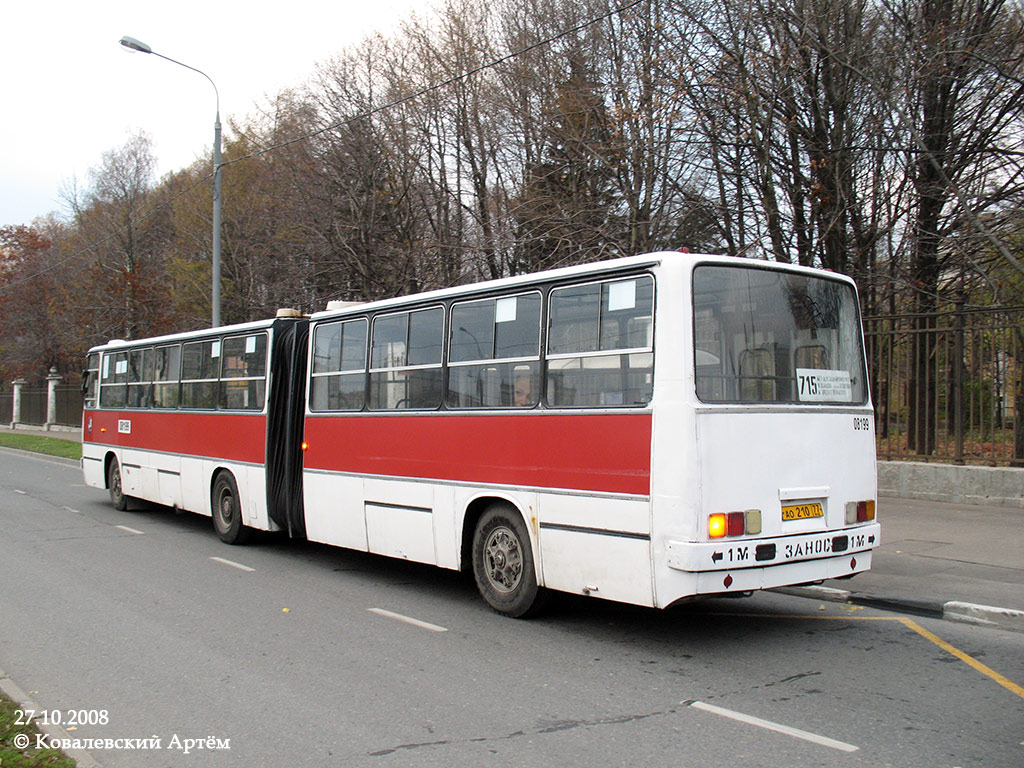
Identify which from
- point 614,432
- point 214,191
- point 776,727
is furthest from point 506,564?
point 214,191

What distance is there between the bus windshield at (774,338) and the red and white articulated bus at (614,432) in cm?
2

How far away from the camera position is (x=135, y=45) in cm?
1989

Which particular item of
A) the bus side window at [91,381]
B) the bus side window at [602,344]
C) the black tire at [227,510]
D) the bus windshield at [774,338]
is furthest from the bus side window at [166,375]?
the bus windshield at [774,338]

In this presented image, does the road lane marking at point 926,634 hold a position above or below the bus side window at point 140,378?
below

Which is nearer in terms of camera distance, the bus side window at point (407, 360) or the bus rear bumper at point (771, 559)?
the bus rear bumper at point (771, 559)

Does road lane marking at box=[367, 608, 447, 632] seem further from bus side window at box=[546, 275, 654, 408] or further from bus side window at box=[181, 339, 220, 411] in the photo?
bus side window at box=[181, 339, 220, 411]

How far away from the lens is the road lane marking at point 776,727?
478cm

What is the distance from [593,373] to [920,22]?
40.0 feet

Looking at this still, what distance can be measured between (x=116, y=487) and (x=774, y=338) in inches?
529

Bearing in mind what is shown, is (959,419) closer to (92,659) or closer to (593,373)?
(593,373)

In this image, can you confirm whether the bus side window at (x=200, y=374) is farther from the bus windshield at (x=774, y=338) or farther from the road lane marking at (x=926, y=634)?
the bus windshield at (x=774, y=338)

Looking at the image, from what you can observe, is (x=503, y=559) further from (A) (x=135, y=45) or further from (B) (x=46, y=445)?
(B) (x=46, y=445)

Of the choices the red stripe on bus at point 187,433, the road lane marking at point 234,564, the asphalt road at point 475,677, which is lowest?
the road lane marking at point 234,564

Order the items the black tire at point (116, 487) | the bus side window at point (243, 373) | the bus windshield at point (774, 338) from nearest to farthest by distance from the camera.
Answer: the bus windshield at point (774, 338), the bus side window at point (243, 373), the black tire at point (116, 487)
